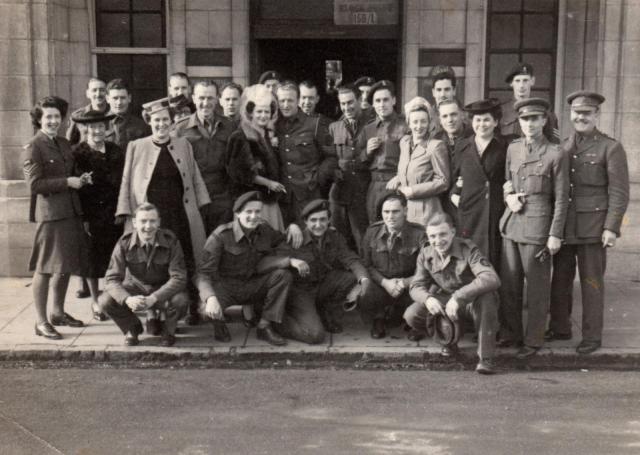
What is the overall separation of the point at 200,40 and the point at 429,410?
6.19 m

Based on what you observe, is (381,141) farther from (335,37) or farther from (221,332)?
(335,37)

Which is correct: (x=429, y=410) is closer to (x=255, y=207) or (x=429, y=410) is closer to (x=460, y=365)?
(x=460, y=365)

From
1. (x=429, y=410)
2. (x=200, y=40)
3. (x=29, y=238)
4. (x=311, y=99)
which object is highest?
(x=200, y=40)

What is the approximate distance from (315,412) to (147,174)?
270cm

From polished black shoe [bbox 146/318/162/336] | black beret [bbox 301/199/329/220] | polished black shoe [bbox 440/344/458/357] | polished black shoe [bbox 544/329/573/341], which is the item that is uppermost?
black beret [bbox 301/199/329/220]

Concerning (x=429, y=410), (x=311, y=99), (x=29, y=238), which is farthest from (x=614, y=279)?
(x=29, y=238)

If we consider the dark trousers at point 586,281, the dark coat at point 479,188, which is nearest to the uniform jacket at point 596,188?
the dark trousers at point 586,281

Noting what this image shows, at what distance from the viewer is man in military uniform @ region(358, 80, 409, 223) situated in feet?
26.9

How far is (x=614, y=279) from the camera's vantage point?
9898mm

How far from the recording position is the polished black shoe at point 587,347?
24.2 feet

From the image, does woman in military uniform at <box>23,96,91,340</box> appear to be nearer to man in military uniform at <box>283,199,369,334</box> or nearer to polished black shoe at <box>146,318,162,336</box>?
polished black shoe at <box>146,318,162,336</box>

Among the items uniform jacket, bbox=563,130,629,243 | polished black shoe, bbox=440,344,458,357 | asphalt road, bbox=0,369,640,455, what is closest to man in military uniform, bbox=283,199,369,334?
asphalt road, bbox=0,369,640,455

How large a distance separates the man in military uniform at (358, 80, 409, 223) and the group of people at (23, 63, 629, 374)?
1 centimetres

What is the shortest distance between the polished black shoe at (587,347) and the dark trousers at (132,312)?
124 inches
